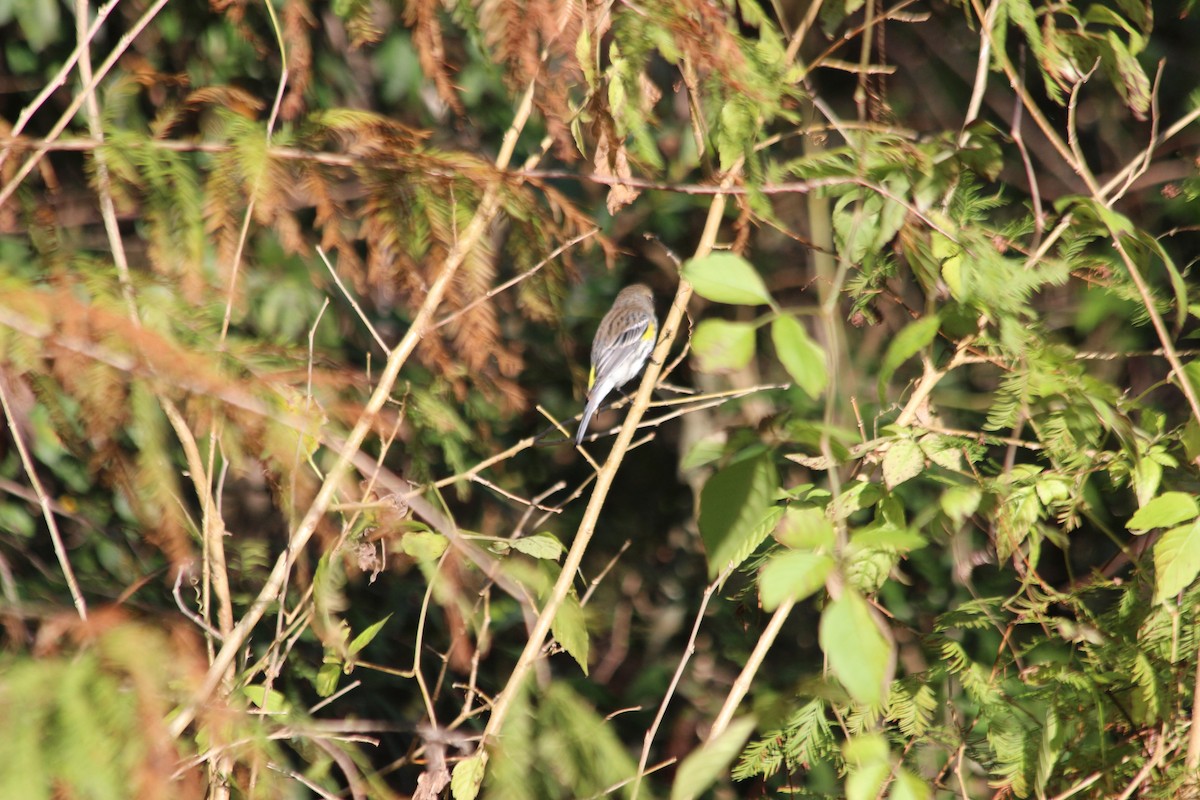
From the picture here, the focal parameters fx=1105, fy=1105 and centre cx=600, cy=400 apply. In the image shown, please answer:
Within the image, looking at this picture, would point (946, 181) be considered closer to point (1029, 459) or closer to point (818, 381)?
point (818, 381)

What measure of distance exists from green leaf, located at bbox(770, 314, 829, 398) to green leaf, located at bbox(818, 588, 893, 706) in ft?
0.73

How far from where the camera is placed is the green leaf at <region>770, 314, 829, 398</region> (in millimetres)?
1155

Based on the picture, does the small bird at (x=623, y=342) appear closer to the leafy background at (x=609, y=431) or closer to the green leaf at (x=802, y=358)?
the leafy background at (x=609, y=431)

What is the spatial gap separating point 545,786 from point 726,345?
128cm

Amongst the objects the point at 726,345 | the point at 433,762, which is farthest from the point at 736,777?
the point at 726,345

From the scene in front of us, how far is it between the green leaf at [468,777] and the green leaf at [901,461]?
0.86m

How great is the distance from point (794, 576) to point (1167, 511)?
806mm

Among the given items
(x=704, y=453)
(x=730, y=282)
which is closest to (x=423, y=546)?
(x=704, y=453)

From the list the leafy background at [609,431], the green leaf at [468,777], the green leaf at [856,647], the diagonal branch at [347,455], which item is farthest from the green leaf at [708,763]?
the diagonal branch at [347,455]

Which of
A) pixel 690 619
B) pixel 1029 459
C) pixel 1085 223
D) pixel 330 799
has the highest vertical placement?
pixel 1085 223

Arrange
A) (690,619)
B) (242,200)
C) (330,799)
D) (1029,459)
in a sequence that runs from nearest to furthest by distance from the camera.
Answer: (330,799)
(242,200)
(1029,459)
(690,619)

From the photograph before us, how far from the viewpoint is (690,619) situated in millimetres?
5859

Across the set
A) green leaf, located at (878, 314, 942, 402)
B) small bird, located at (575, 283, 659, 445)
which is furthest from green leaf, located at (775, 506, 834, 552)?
small bird, located at (575, 283, 659, 445)

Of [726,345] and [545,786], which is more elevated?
[726,345]
